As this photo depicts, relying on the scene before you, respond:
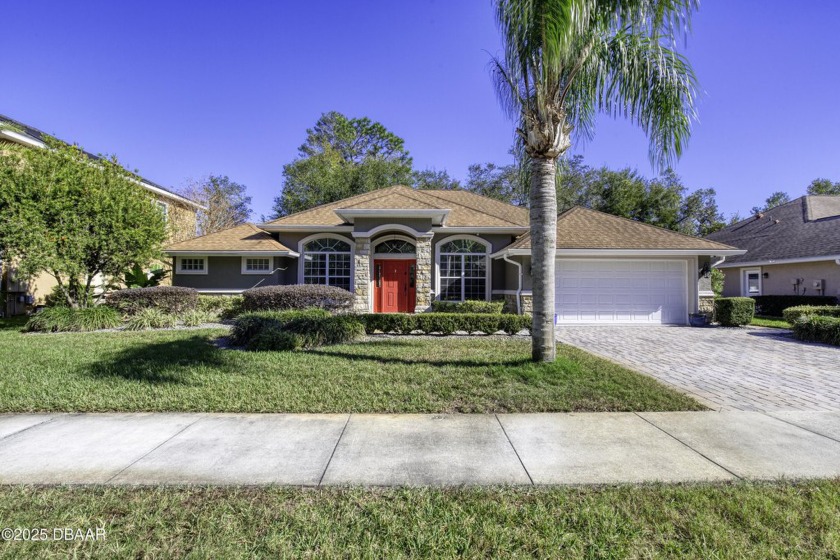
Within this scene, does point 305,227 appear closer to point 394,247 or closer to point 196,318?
point 394,247

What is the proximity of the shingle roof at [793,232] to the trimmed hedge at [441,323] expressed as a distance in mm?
14560

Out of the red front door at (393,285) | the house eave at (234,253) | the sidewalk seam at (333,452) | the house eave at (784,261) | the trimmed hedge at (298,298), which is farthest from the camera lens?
the red front door at (393,285)

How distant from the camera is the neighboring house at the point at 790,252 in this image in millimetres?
→ 17500

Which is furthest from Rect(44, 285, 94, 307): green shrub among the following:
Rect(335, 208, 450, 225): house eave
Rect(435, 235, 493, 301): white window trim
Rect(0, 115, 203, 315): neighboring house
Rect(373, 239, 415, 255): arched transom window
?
Rect(435, 235, 493, 301): white window trim

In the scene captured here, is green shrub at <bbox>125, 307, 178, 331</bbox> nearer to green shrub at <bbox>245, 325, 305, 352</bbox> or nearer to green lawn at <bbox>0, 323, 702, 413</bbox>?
green lawn at <bbox>0, 323, 702, 413</bbox>

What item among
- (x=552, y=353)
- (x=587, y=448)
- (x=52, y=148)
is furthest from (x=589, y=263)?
(x=52, y=148)

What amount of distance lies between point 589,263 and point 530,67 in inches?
373

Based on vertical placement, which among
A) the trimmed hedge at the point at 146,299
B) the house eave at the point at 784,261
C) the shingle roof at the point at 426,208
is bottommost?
the trimmed hedge at the point at 146,299

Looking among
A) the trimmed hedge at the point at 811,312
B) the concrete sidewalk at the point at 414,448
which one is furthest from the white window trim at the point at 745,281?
the concrete sidewalk at the point at 414,448

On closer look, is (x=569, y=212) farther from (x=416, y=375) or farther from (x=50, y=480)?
(x=50, y=480)

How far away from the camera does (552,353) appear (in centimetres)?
704

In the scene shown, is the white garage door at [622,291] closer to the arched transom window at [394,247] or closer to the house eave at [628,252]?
the house eave at [628,252]

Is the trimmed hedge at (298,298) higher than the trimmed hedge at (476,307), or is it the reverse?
the trimmed hedge at (298,298)

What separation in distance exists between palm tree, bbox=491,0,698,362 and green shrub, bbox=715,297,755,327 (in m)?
9.25
